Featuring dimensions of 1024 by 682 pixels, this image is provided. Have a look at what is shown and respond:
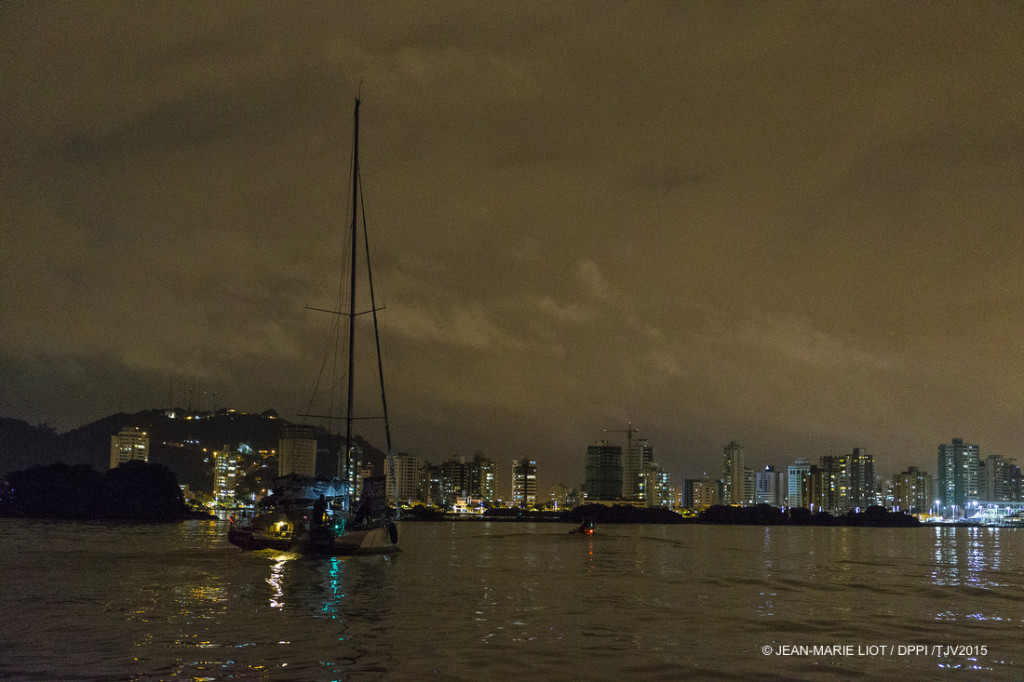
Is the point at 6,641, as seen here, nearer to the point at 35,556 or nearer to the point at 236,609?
the point at 236,609

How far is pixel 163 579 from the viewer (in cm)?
3369

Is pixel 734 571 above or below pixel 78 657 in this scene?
below

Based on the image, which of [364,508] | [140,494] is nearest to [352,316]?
[364,508]

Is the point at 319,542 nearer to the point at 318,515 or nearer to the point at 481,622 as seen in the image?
the point at 318,515

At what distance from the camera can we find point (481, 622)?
23953 mm

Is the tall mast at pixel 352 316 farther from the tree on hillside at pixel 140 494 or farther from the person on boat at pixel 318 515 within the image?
the tree on hillside at pixel 140 494

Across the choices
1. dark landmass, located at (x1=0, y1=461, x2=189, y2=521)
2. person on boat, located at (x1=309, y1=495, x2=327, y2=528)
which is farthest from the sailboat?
dark landmass, located at (x1=0, y1=461, x2=189, y2=521)

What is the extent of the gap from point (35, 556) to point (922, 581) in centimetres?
4490

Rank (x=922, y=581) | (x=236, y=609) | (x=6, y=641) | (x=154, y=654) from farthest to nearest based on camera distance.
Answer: (x=922, y=581) < (x=236, y=609) < (x=6, y=641) < (x=154, y=654)

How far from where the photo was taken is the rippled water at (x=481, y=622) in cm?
1747

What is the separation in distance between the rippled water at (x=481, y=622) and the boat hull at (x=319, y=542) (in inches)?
175

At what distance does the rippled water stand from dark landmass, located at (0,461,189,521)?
102 meters

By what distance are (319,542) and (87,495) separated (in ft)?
353

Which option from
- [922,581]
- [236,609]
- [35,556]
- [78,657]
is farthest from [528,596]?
[35,556]
